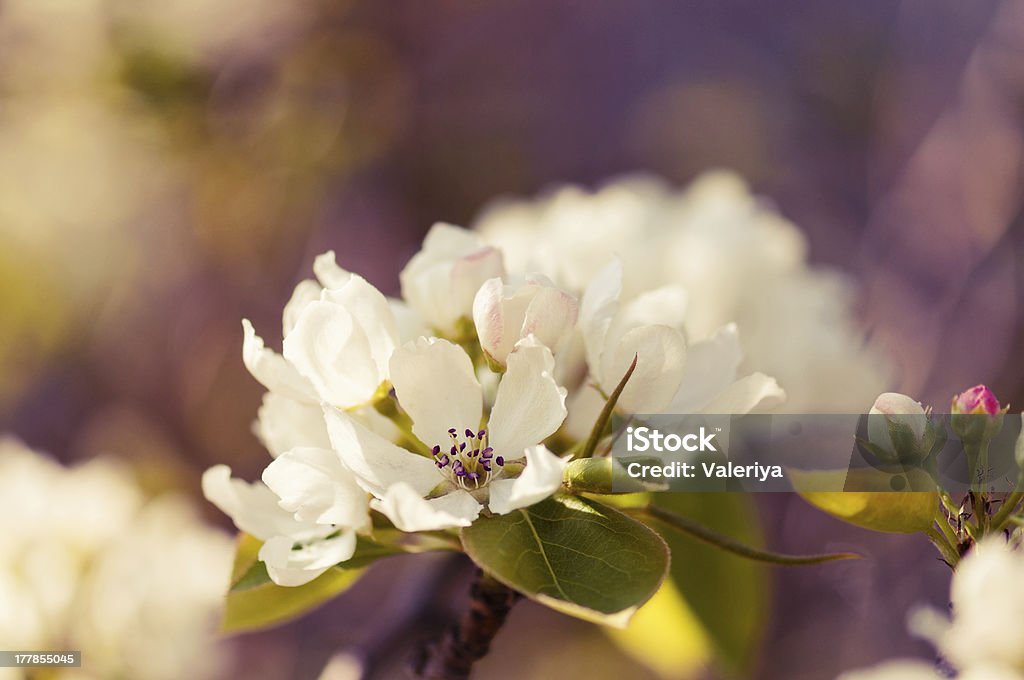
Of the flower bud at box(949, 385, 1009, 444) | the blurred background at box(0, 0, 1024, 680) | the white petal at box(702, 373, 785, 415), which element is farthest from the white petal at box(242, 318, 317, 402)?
the blurred background at box(0, 0, 1024, 680)

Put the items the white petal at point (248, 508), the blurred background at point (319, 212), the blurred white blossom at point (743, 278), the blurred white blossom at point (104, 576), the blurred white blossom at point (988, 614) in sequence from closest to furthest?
the blurred white blossom at point (988, 614) → the white petal at point (248, 508) → the blurred white blossom at point (104, 576) → the blurred white blossom at point (743, 278) → the blurred background at point (319, 212)

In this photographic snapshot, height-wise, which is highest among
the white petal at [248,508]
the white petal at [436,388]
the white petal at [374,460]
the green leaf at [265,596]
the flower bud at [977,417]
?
the flower bud at [977,417]

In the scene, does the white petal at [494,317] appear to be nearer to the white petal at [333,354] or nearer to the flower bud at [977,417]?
the white petal at [333,354]

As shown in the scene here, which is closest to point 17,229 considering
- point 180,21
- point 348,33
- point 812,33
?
point 180,21

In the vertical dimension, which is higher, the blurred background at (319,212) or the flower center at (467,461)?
the blurred background at (319,212)

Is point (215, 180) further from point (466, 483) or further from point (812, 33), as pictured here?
point (812, 33)

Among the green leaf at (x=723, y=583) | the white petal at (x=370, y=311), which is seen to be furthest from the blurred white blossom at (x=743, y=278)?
the white petal at (x=370, y=311)
